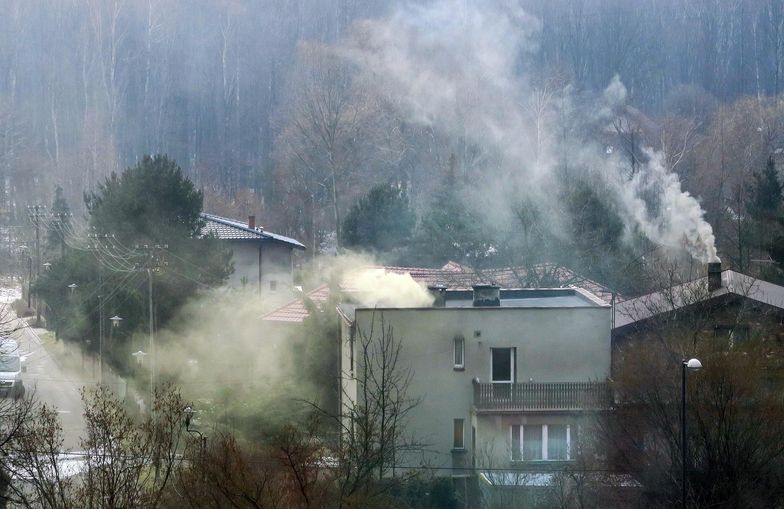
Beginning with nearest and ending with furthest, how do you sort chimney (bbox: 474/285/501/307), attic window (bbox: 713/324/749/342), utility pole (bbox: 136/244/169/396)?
1. chimney (bbox: 474/285/501/307)
2. attic window (bbox: 713/324/749/342)
3. utility pole (bbox: 136/244/169/396)

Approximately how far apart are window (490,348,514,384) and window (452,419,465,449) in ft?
3.16

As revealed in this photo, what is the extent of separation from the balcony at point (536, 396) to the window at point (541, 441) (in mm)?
324

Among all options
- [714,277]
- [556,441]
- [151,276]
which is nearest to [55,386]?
[151,276]

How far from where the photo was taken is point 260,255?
35312 mm

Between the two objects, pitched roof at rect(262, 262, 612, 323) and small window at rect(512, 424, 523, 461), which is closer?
small window at rect(512, 424, 523, 461)

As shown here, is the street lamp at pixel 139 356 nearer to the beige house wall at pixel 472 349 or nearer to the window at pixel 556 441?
the beige house wall at pixel 472 349

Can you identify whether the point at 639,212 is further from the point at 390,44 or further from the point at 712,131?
the point at 390,44

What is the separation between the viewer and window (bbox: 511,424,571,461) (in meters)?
17.6

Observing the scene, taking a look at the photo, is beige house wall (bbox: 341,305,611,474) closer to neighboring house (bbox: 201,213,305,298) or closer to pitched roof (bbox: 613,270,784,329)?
pitched roof (bbox: 613,270,784,329)

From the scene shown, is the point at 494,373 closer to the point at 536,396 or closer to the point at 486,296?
the point at 536,396

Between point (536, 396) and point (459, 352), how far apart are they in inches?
62.5

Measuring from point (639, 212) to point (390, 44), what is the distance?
2656 centimetres

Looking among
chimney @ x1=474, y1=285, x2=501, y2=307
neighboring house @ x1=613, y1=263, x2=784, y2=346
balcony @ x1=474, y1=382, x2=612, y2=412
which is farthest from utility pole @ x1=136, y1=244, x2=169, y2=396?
neighboring house @ x1=613, y1=263, x2=784, y2=346

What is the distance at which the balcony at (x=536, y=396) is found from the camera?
1778 cm
